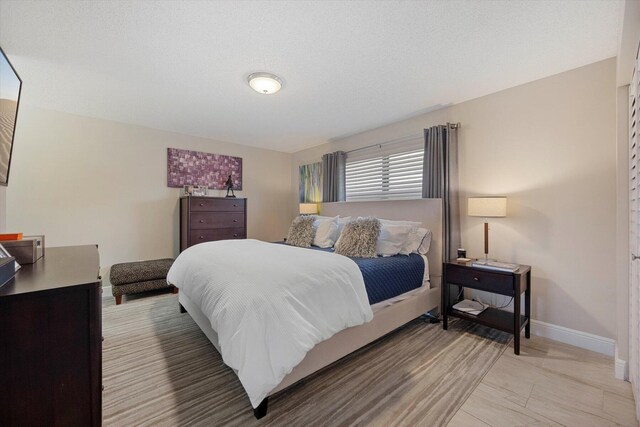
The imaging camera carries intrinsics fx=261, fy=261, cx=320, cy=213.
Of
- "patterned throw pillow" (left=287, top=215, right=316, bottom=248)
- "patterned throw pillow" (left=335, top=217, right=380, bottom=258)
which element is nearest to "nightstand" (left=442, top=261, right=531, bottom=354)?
"patterned throw pillow" (left=335, top=217, right=380, bottom=258)

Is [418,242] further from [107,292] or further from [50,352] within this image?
[107,292]

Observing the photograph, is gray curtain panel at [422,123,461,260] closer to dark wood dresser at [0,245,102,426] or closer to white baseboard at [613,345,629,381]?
white baseboard at [613,345,629,381]

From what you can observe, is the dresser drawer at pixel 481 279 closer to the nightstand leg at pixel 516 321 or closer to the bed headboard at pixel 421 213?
the nightstand leg at pixel 516 321

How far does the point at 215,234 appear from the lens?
420 centimetres

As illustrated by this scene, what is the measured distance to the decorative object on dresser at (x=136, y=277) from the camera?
3.25 m

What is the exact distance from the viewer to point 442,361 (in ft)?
6.72

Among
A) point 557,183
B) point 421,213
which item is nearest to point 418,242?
point 421,213

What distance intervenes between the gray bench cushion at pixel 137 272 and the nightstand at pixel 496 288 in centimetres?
355

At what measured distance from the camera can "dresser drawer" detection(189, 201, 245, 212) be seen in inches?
156

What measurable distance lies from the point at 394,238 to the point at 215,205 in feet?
9.41

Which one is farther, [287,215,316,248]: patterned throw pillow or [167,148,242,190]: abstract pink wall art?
[167,148,242,190]: abstract pink wall art

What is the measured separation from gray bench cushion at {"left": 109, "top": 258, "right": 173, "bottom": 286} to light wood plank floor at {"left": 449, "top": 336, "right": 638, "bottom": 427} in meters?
3.60

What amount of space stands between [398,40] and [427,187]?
175cm

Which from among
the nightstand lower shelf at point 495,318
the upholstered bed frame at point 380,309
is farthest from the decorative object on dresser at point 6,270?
the nightstand lower shelf at point 495,318
